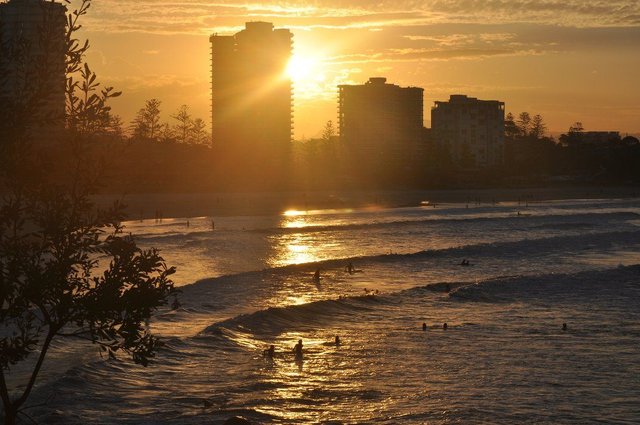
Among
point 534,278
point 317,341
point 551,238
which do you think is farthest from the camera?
point 551,238

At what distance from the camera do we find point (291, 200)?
10612 cm

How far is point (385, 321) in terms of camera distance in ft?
101

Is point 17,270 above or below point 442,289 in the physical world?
above

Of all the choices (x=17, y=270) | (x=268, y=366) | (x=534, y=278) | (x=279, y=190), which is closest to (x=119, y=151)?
(x=17, y=270)

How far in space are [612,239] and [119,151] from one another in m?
58.0

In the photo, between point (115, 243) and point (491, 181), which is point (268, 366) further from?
point (491, 181)

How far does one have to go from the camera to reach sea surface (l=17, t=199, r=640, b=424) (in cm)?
1947

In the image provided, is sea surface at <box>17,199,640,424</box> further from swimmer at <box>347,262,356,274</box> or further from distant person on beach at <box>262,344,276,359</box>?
distant person on beach at <box>262,344,276,359</box>

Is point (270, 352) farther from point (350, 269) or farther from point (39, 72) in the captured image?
point (350, 269)

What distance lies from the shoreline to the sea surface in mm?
29268

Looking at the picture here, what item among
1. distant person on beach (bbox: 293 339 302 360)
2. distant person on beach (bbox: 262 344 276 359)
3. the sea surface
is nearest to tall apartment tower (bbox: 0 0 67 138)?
the sea surface

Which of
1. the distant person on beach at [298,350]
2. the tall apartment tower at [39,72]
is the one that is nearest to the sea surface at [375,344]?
the distant person on beach at [298,350]

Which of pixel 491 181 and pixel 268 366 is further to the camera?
pixel 491 181

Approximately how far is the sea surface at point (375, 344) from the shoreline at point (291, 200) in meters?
29.3
